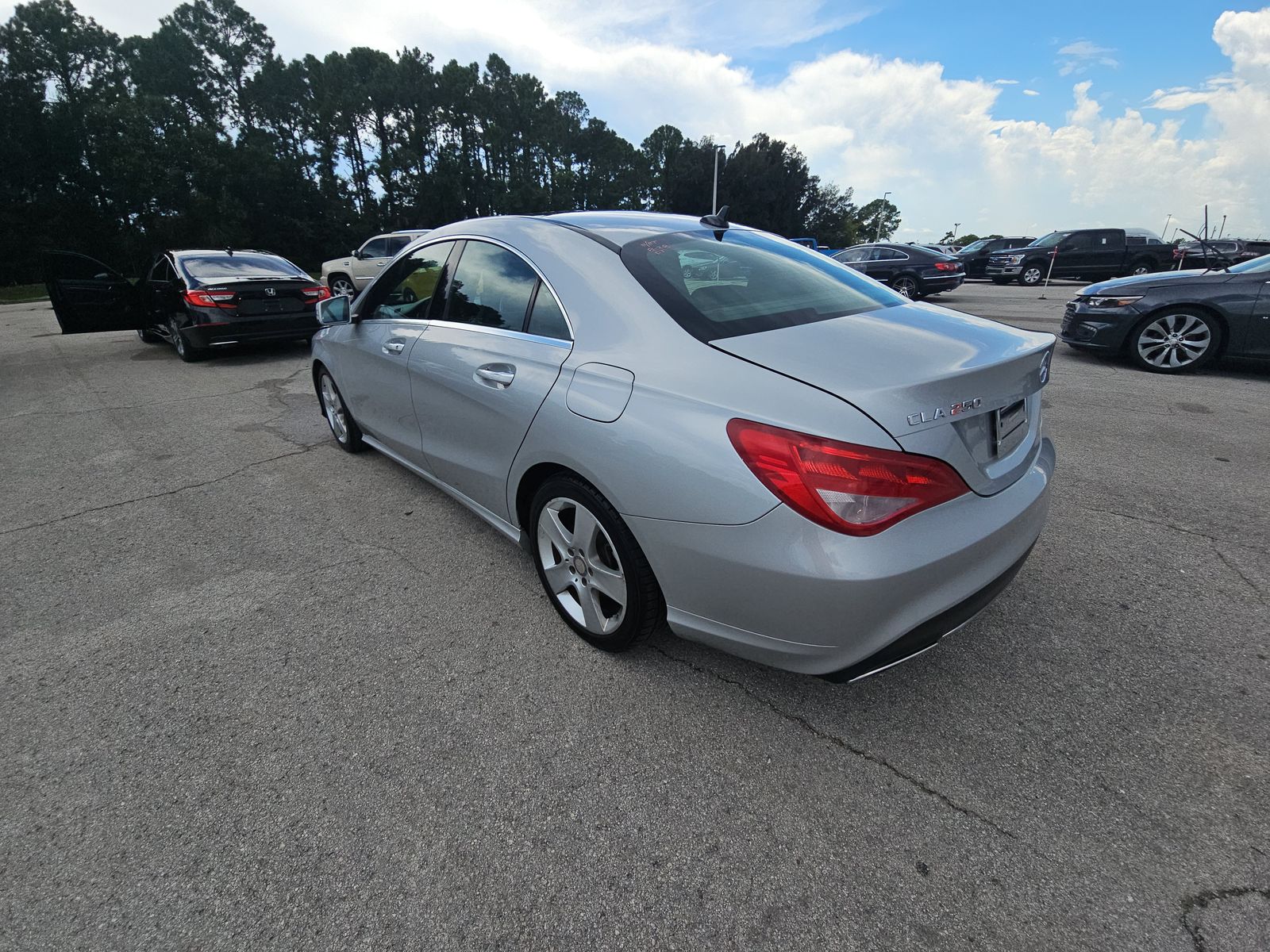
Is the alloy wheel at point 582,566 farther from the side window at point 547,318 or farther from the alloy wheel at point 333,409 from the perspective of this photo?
the alloy wheel at point 333,409

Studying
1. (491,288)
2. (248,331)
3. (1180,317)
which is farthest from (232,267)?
(1180,317)

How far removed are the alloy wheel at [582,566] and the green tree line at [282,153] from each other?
4458 centimetres

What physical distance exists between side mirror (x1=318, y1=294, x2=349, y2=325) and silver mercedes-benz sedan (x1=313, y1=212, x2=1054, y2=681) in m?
1.56

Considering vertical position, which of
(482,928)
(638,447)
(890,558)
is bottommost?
(482,928)

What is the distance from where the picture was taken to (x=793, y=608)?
66.6 inches

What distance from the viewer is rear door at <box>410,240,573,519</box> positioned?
2.38 m

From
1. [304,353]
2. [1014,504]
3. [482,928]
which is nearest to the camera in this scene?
[482,928]

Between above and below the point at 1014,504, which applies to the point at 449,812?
below

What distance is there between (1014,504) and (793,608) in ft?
2.63

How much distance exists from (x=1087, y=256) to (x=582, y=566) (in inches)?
908

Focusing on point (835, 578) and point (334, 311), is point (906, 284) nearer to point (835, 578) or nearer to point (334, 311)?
point (334, 311)

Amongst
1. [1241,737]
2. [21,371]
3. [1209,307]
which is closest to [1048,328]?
[1209,307]

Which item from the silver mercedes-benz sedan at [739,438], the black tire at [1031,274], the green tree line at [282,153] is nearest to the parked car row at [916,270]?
the black tire at [1031,274]

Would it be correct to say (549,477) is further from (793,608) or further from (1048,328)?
(1048,328)
